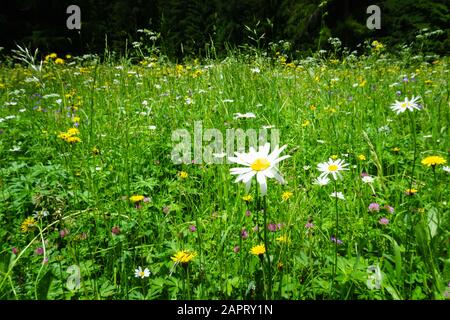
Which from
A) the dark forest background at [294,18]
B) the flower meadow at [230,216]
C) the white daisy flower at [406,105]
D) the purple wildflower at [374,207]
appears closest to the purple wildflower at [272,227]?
the flower meadow at [230,216]

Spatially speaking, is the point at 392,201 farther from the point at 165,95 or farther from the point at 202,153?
the point at 165,95

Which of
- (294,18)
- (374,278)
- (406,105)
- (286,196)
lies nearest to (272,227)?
(286,196)

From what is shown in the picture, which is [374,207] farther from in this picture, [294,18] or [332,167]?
[294,18]

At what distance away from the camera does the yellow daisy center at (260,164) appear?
3.05ft

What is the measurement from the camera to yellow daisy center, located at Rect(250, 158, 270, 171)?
3.05 ft

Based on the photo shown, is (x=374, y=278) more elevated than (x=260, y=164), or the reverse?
(x=260, y=164)

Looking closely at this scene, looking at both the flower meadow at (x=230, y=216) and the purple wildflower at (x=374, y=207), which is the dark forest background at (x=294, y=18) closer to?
the flower meadow at (x=230, y=216)

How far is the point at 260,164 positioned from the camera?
3.10 feet

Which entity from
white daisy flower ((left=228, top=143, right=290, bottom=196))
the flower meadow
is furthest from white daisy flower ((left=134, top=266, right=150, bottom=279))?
white daisy flower ((left=228, top=143, right=290, bottom=196))

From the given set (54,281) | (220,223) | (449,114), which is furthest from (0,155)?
(449,114)

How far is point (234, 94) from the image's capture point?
104 inches

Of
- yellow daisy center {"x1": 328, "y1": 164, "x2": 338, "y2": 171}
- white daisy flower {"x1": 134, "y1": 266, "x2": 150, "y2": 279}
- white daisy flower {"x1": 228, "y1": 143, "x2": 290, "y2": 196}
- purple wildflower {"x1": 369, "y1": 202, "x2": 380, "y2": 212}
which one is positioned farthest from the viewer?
purple wildflower {"x1": 369, "y1": 202, "x2": 380, "y2": 212}

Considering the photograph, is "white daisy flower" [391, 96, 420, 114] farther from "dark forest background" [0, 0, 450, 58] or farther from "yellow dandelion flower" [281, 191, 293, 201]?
"dark forest background" [0, 0, 450, 58]

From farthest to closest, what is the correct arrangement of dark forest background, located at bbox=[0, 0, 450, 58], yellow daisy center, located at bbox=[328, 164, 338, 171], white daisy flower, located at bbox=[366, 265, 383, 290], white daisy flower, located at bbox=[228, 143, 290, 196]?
dark forest background, located at bbox=[0, 0, 450, 58] → yellow daisy center, located at bbox=[328, 164, 338, 171] → white daisy flower, located at bbox=[366, 265, 383, 290] → white daisy flower, located at bbox=[228, 143, 290, 196]
